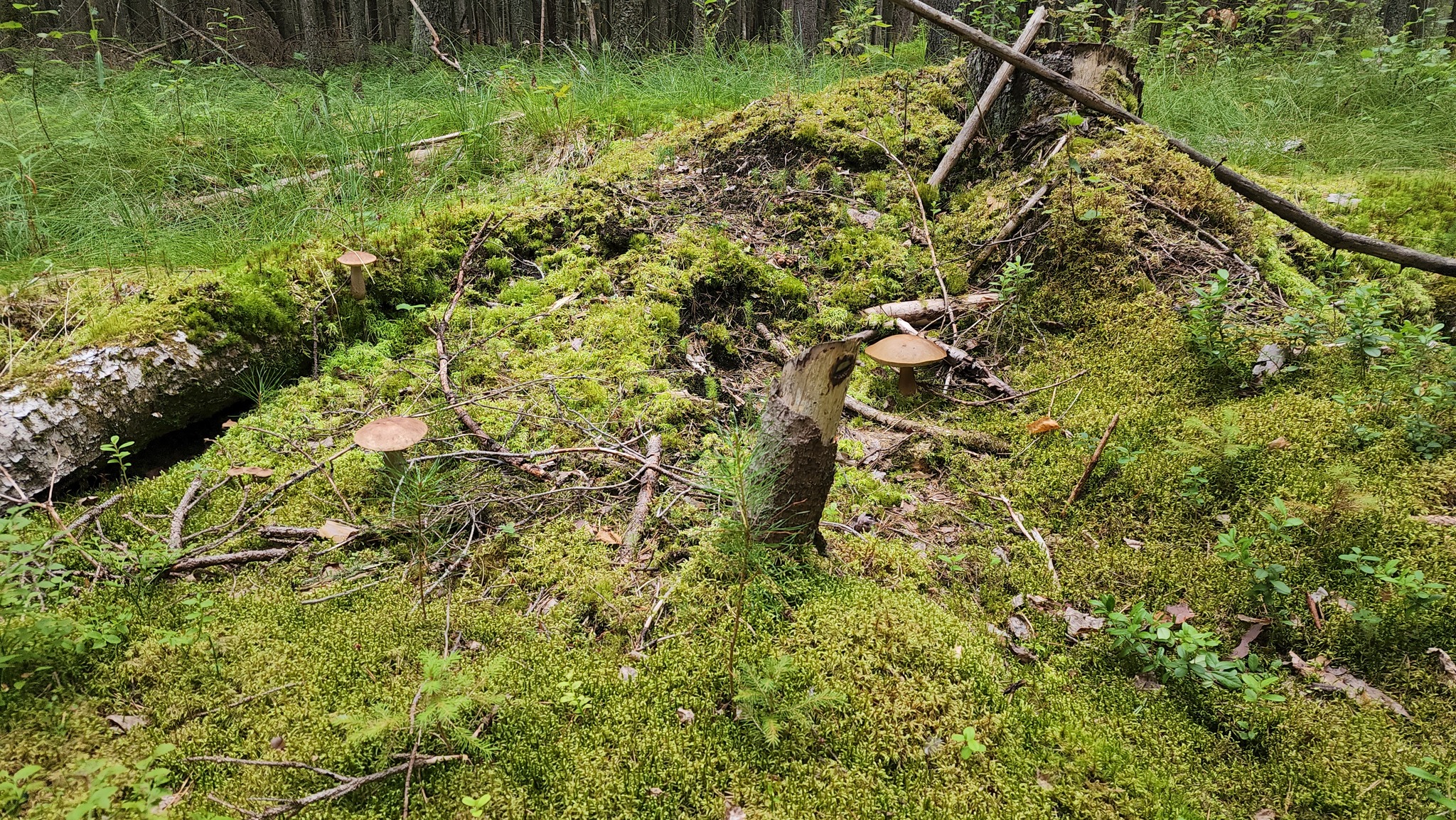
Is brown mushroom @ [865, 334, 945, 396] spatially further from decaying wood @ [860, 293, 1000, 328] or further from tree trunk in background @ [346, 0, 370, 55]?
tree trunk in background @ [346, 0, 370, 55]

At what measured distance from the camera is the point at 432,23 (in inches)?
410

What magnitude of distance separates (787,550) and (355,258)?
2932 millimetres

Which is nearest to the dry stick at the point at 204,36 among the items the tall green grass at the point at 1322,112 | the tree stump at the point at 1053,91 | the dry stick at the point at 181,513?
the dry stick at the point at 181,513

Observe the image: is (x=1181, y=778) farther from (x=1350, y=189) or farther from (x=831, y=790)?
(x=1350, y=189)

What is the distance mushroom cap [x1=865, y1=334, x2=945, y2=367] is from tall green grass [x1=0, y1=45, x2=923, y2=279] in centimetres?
336

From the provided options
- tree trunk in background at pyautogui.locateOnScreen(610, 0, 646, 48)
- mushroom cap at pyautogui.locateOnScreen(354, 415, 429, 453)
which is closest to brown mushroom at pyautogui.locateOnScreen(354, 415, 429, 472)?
mushroom cap at pyautogui.locateOnScreen(354, 415, 429, 453)

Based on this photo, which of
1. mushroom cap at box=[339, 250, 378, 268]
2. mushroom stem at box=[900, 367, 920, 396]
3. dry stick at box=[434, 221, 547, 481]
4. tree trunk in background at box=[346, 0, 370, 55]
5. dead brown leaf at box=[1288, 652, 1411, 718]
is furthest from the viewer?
tree trunk in background at box=[346, 0, 370, 55]

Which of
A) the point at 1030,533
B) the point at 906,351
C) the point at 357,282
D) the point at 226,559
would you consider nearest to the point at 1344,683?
the point at 1030,533

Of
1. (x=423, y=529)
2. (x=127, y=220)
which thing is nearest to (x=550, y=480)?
(x=423, y=529)

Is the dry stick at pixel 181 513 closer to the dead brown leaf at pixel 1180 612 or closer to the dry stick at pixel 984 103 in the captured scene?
the dead brown leaf at pixel 1180 612

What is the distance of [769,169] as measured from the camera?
17.3ft

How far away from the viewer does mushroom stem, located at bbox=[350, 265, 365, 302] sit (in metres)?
3.79

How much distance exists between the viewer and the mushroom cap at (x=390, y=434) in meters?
2.47

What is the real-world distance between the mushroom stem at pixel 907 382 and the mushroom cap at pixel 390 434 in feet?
7.75
